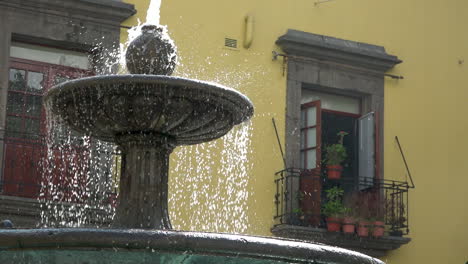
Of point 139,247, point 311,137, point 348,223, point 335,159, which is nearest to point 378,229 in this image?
point 348,223

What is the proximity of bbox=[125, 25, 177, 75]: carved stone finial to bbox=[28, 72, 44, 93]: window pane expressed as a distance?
198 inches

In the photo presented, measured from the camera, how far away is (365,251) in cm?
1398

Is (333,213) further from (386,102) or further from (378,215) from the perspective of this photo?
Result: (386,102)

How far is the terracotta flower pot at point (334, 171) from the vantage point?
14.0 meters

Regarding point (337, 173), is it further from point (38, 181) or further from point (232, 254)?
point (232, 254)

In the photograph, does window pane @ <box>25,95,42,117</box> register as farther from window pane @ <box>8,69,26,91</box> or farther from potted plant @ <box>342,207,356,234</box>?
potted plant @ <box>342,207,356,234</box>

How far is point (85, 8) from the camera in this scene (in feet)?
43.3

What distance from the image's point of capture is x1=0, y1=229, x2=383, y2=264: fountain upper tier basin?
609 centimetres

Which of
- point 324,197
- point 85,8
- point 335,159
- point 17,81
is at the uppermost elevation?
point 85,8

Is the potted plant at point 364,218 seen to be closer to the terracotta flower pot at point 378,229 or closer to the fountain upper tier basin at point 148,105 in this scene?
the terracotta flower pot at point 378,229

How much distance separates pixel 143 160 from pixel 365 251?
6.40m

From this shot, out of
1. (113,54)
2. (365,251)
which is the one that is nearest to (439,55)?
(365,251)

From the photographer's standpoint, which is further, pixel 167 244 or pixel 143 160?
pixel 143 160

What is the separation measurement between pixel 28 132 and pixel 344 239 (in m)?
4.02
